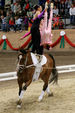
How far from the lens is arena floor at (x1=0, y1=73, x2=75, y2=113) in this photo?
9797 mm

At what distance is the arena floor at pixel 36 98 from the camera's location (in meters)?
9.80

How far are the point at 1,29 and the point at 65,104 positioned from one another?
1514 cm

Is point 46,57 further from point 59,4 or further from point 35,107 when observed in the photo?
point 59,4

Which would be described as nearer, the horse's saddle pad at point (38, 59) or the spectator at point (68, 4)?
the horse's saddle pad at point (38, 59)

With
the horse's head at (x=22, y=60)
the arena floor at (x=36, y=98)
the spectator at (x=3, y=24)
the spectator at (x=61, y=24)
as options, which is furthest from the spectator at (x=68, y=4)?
the horse's head at (x=22, y=60)

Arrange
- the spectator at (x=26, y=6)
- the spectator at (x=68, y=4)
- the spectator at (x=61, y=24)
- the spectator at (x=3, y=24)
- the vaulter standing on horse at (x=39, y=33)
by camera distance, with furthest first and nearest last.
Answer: the spectator at (x=26, y=6) < the spectator at (x=3, y=24) < the spectator at (x=68, y=4) < the spectator at (x=61, y=24) < the vaulter standing on horse at (x=39, y=33)

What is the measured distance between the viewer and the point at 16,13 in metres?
24.5

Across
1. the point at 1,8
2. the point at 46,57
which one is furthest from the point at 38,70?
the point at 1,8

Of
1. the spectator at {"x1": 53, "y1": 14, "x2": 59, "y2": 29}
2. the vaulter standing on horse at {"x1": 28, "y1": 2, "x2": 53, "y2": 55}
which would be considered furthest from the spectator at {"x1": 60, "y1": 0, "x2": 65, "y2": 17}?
the vaulter standing on horse at {"x1": 28, "y1": 2, "x2": 53, "y2": 55}

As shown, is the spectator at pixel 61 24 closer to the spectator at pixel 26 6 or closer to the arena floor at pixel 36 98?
the spectator at pixel 26 6

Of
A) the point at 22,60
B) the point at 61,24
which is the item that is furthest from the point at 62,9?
the point at 22,60

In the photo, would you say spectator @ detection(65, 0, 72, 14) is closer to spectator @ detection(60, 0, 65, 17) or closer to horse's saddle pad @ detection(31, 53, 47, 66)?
spectator @ detection(60, 0, 65, 17)

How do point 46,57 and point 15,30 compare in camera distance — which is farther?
point 15,30

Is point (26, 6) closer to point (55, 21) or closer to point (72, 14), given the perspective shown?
point (55, 21)
